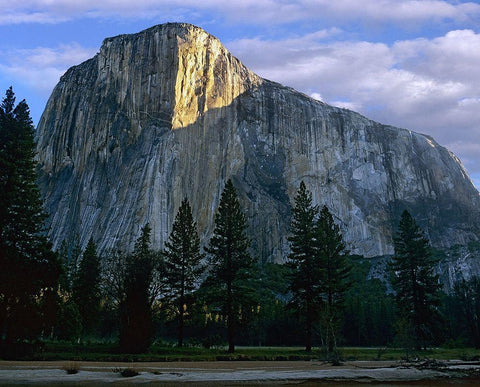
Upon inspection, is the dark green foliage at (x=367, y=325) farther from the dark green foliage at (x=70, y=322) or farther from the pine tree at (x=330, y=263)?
the dark green foliage at (x=70, y=322)

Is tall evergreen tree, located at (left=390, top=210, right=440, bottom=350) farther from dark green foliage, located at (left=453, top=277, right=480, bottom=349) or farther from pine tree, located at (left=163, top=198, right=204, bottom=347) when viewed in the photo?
pine tree, located at (left=163, top=198, right=204, bottom=347)

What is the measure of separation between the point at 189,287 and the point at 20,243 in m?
16.6

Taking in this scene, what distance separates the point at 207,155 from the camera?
103812 millimetres

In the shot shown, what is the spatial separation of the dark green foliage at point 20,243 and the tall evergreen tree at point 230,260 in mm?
14228

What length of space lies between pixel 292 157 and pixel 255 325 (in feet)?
198

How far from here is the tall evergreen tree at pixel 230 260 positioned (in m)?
39.8

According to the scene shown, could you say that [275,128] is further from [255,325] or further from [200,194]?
[255,325]

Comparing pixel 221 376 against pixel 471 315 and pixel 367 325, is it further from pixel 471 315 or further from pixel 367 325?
pixel 367 325

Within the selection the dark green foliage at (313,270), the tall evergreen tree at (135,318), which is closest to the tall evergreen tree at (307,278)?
the dark green foliage at (313,270)

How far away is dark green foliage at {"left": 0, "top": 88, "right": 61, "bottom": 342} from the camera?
26953 millimetres

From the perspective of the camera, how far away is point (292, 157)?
11644 centimetres

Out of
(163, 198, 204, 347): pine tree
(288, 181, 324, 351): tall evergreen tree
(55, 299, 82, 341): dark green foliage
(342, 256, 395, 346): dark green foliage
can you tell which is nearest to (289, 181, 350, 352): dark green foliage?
(288, 181, 324, 351): tall evergreen tree

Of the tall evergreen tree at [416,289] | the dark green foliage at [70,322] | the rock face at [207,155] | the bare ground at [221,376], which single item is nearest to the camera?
the bare ground at [221,376]

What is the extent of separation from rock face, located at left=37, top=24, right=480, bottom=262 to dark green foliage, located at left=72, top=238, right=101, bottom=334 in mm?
35734
